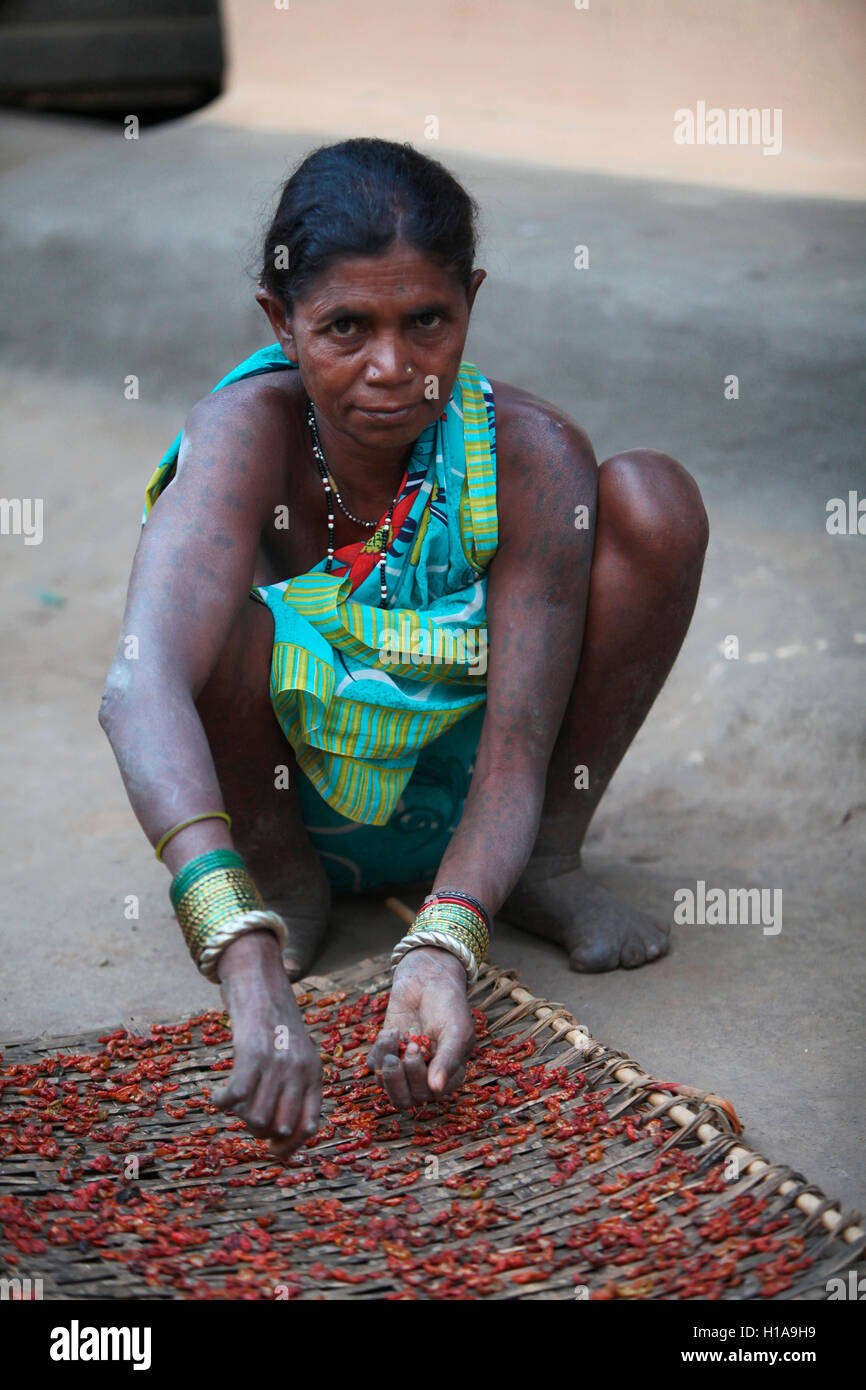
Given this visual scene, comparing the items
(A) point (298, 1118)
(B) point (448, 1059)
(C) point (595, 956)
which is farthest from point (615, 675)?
(A) point (298, 1118)

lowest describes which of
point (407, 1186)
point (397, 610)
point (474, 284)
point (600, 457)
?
point (407, 1186)

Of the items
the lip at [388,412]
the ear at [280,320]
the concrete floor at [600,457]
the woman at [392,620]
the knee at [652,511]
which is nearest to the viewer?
the woman at [392,620]

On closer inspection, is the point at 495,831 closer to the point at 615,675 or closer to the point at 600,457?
the point at 615,675

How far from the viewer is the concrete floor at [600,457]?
8.90 ft

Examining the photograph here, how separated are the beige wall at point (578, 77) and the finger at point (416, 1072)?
4.79 meters

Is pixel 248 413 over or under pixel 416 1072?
over

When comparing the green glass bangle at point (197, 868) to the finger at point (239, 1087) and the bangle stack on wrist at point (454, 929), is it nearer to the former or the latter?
the finger at point (239, 1087)

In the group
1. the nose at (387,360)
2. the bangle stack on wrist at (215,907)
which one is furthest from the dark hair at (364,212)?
the bangle stack on wrist at (215,907)

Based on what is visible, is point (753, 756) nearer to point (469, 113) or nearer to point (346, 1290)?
point (346, 1290)

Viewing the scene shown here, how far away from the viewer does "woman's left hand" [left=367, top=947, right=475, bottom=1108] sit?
202 cm

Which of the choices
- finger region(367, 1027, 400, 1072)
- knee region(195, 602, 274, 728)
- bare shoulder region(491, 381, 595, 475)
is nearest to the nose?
bare shoulder region(491, 381, 595, 475)

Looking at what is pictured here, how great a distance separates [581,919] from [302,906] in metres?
0.56

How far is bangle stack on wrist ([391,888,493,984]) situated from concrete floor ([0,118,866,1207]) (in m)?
0.45

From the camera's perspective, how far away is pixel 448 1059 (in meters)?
2.02
